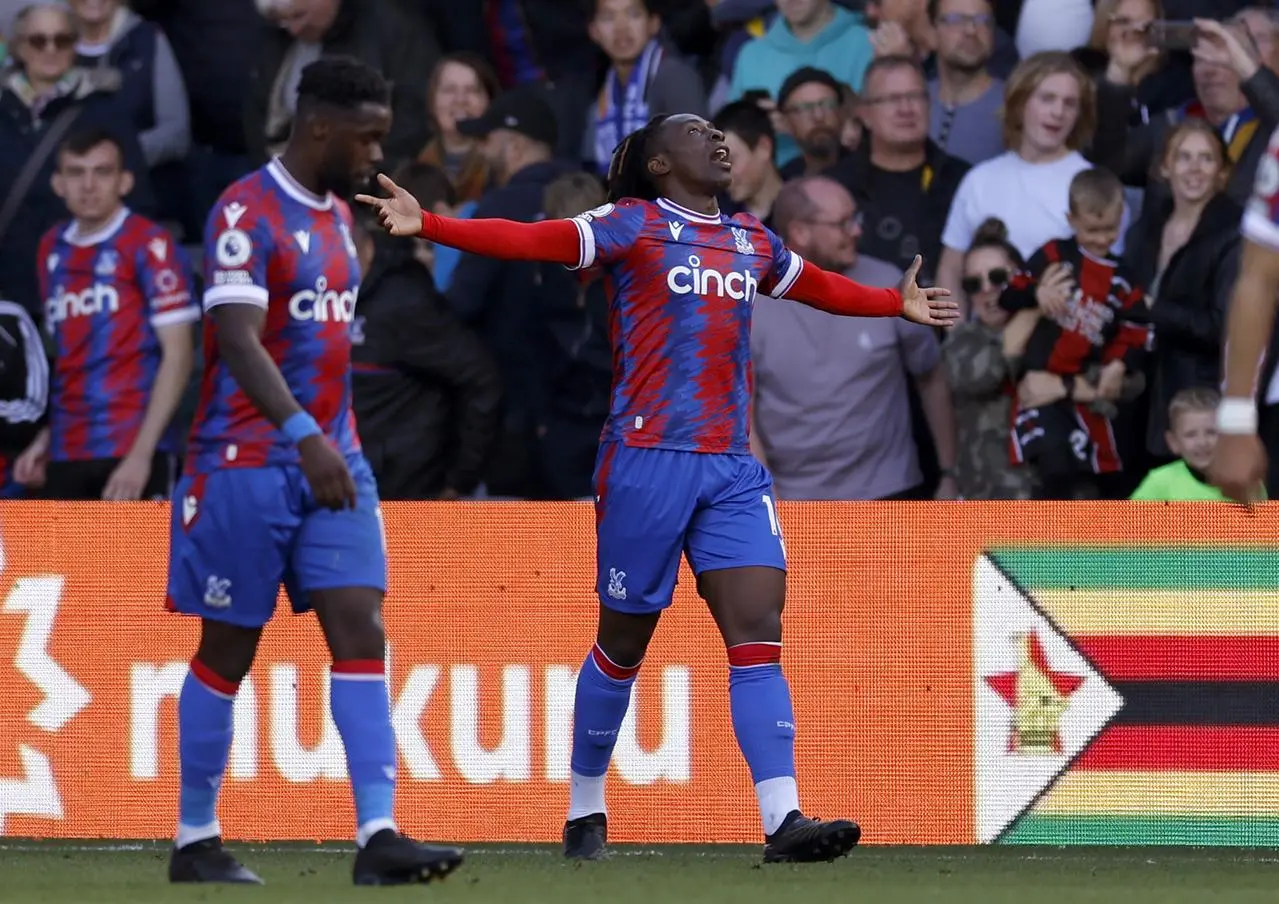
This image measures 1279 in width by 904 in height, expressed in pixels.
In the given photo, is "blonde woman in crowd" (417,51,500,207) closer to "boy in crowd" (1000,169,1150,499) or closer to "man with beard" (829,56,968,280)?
"man with beard" (829,56,968,280)

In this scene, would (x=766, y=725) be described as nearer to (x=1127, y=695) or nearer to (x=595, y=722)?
(x=595, y=722)

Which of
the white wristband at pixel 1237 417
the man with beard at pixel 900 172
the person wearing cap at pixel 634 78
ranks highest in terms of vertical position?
the person wearing cap at pixel 634 78

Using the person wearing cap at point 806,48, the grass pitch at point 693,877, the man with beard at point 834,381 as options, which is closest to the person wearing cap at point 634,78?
the person wearing cap at point 806,48

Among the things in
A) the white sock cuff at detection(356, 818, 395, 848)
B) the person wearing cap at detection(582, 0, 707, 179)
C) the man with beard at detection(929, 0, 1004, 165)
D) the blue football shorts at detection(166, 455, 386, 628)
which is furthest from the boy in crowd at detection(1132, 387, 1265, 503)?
the white sock cuff at detection(356, 818, 395, 848)

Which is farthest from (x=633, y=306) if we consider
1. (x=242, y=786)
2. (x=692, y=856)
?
(x=242, y=786)

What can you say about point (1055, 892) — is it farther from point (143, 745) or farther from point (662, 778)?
point (143, 745)

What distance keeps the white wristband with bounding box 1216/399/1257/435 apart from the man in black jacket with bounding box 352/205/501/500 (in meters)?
5.31

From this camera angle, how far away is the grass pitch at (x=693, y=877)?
614cm

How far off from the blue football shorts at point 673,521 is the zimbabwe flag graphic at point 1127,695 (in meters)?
1.54

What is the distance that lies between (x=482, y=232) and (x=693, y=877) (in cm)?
193

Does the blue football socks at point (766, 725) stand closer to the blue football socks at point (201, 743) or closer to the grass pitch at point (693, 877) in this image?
the grass pitch at point (693, 877)

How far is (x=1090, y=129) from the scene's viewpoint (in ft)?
→ 34.0

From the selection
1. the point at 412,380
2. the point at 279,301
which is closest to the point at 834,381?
the point at 412,380

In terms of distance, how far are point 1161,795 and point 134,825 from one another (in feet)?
11.8
